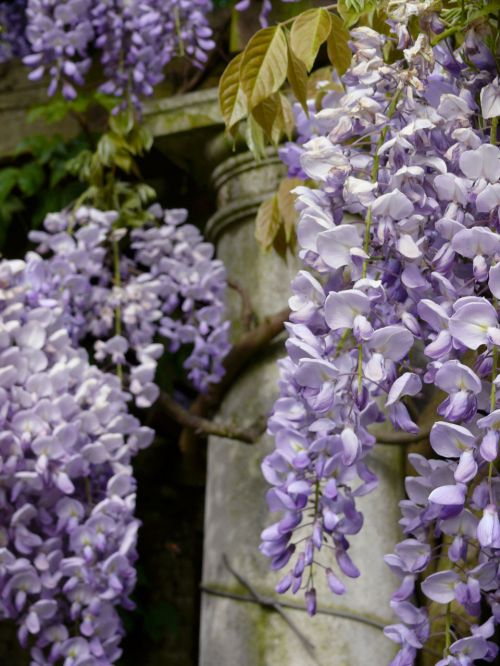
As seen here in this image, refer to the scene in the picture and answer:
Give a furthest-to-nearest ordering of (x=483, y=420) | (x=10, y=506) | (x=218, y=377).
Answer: (x=218, y=377) < (x=10, y=506) < (x=483, y=420)

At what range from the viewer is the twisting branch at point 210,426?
187 centimetres

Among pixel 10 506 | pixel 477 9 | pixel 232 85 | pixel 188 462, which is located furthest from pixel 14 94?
pixel 477 9

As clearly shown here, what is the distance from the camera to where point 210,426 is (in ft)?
6.33

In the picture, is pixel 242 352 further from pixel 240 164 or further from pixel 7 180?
pixel 7 180

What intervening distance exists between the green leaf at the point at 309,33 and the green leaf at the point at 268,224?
41 cm

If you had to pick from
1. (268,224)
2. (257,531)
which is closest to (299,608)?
(257,531)

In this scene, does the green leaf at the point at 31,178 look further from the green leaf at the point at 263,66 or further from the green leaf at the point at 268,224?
the green leaf at the point at 263,66

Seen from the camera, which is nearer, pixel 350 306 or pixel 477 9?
pixel 350 306

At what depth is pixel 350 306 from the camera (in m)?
0.92

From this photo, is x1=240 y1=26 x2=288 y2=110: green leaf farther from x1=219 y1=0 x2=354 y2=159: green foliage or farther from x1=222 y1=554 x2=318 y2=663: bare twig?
x1=222 y1=554 x2=318 y2=663: bare twig

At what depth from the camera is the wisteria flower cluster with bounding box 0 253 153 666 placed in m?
1.56

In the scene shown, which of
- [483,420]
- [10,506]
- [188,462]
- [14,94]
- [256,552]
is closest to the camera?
[483,420]

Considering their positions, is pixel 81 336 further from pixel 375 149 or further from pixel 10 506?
pixel 375 149

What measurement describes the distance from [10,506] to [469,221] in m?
0.88
